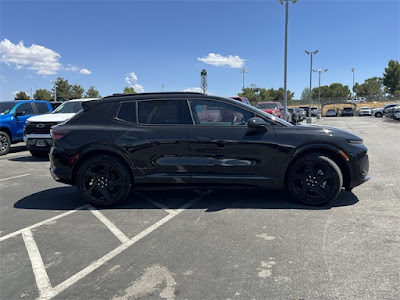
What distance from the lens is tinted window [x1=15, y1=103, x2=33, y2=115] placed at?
11.7m

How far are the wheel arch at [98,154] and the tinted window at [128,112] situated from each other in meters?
0.52

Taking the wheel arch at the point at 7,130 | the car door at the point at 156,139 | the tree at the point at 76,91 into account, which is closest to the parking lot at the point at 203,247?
the car door at the point at 156,139

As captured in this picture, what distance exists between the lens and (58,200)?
5457mm

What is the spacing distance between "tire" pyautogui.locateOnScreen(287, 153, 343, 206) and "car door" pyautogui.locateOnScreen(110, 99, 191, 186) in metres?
1.63

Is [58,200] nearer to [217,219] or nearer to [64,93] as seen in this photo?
[217,219]

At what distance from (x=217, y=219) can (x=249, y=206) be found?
2.37 feet

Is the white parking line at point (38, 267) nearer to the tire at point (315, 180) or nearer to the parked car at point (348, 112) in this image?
the tire at point (315, 180)

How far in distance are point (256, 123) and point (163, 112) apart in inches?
56.1

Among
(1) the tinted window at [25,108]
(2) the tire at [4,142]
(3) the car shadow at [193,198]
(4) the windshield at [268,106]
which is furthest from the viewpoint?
(4) the windshield at [268,106]

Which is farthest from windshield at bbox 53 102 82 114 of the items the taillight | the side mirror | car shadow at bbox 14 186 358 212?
the side mirror

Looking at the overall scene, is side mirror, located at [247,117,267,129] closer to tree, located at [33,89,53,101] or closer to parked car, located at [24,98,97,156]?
parked car, located at [24,98,97,156]

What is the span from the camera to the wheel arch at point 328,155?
15.2 ft

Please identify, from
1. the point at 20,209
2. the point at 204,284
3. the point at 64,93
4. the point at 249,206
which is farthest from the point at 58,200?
the point at 64,93

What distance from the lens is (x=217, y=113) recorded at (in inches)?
190
